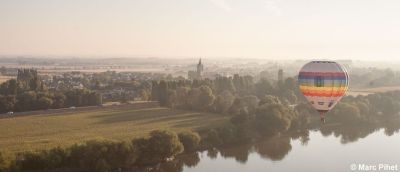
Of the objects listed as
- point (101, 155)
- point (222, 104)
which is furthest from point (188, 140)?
point (222, 104)

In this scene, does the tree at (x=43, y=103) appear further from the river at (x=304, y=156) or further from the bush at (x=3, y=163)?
the bush at (x=3, y=163)

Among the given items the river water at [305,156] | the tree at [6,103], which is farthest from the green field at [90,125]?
the river water at [305,156]

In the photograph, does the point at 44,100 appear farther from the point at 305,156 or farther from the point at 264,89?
the point at 264,89

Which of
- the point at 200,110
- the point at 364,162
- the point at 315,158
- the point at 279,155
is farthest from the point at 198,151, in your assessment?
the point at 200,110

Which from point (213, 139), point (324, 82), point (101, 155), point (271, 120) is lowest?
point (213, 139)

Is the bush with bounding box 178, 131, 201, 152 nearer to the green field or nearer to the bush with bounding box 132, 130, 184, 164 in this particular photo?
the bush with bounding box 132, 130, 184, 164

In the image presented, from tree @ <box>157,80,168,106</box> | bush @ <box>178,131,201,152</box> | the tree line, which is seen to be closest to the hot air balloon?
bush @ <box>178,131,201,152</box>
